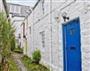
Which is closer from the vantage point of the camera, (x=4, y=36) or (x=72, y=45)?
(x=72, y=45)

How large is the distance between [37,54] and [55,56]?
13.4 feet

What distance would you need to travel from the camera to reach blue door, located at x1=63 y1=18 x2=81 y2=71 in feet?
24.1

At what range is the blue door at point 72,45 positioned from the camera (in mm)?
7340

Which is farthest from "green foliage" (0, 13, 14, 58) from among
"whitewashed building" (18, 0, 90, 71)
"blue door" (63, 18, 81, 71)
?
"blue door" (63, 18, 81, 71)

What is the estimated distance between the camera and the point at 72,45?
25.6 ft

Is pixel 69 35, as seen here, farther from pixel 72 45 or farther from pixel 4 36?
pixel 4 36

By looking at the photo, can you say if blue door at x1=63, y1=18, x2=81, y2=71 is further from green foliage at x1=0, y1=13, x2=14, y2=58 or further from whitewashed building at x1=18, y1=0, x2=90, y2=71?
green foliage at x1=0, y1=13, x2=14, y2=58

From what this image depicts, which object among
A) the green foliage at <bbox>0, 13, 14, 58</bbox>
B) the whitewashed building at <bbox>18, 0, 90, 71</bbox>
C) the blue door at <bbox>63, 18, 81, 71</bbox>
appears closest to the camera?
the whitewashed building at <bbox>18, 0, 90, 71</bbox>

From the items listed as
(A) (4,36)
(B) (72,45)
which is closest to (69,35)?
(B) (72,45)

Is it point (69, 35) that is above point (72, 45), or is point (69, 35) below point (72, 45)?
above

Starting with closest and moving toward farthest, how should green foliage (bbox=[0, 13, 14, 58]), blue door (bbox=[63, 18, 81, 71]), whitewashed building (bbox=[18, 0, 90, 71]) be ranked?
1. whitewashed building (bbox=[18, 0, 90, 71])
2. blue door (bbox=[63, 18, 81, 71])
3. green foliage (bbox=[0, 13, 14, 58])

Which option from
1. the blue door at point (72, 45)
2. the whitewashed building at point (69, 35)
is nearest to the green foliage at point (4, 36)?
the whitewashed building at point (69, 35)

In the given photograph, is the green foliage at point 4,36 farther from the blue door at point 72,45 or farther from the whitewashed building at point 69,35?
the blue door at point 72,45

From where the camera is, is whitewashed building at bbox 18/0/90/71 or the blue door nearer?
whitewashed building at bbox 18/0/90/71
